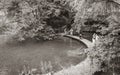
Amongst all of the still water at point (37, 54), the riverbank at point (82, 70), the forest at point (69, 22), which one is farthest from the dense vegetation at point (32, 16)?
the riverbank at point (82, 70)

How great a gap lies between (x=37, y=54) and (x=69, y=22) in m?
5.41

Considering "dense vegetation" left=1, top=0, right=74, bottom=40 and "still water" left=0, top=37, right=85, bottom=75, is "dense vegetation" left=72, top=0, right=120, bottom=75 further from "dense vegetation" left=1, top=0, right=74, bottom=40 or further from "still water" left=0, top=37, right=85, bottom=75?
"dense vegetation" left=1, top=0, right=74, bottom=40

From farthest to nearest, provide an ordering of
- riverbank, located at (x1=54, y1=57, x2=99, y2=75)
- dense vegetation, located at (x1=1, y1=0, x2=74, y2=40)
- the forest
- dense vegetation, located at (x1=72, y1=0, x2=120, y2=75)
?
1. dense vegetation, located at (x1=1, y1=0, x2=74, y2=40)
2. riverbank, located at (x1=54, y1=57, x2=99, y2=75)
3. the forest
4. dense vegetation, located at (x1=72, y1=0, x2=120, y2=75)

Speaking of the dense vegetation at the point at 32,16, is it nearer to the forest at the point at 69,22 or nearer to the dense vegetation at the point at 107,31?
the forest at the point at 69,22

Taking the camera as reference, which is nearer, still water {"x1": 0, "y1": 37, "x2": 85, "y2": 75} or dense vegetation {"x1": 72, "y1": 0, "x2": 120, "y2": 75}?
dense vegetation {"x1": 72, "y1": 0, "x2": 120, "y2": 75}

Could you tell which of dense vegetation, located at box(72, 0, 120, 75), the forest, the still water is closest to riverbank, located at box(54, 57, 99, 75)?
the forest

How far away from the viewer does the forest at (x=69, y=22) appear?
426cm

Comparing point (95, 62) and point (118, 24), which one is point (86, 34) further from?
point (118, 24)

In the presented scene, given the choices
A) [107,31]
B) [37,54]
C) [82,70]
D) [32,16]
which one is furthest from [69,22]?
[107,31]

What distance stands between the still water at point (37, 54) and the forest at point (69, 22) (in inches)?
32.2

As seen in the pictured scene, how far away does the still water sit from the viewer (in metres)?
6.71

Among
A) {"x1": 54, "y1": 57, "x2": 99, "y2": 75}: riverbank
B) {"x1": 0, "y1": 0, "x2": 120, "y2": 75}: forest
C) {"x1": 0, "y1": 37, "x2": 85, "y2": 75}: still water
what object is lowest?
{"x1": 0, "y1": 37, "x2": 85, "y2": 75}: still water

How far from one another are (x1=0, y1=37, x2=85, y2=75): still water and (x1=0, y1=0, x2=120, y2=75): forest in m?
0.82

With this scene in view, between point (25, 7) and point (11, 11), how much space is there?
1.35 metres
